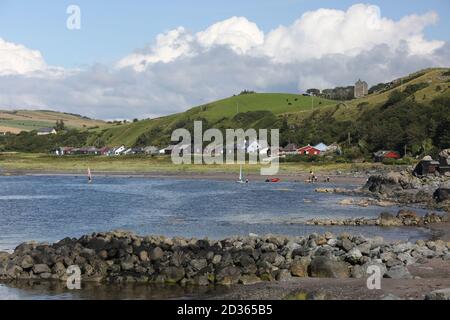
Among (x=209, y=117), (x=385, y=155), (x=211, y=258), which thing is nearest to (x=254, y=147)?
(x=385, y=155)

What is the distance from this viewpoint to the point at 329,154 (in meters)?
124

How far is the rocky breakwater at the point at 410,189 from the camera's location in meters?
56.8

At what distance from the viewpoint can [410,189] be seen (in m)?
67.9

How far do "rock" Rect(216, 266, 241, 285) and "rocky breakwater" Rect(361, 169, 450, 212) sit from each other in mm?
33110

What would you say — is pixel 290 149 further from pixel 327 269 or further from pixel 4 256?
pixel 327 269

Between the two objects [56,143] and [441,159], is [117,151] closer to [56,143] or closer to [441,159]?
[56,143]

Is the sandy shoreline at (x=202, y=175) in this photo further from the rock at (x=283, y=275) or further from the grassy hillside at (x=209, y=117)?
the rock at (x=283, y=275)

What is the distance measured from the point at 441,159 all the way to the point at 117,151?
102267 mm

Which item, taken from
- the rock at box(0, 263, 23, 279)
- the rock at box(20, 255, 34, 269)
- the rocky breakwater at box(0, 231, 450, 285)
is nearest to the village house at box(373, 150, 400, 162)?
the rocky breakwater at box(0, 231, 450, 285)

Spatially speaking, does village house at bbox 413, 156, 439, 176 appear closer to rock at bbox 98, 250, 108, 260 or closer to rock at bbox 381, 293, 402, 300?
rock at bbox 98, 250, 108, 260

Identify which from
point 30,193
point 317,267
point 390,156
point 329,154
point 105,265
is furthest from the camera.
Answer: point 329,154

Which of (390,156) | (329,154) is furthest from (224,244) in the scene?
(329,154)

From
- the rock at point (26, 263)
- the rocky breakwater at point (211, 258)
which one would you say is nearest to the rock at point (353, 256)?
the rocky breakwater at point (211, 258)
